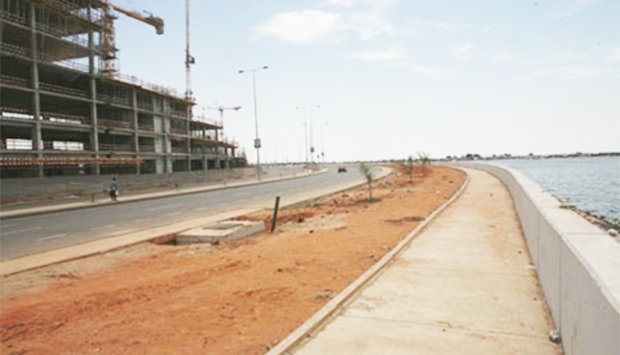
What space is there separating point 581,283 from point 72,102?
2010 inches

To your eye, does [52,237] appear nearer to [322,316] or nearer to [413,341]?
[322,316]

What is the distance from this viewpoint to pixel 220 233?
14.7m

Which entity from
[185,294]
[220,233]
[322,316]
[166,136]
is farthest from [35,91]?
[322,316]

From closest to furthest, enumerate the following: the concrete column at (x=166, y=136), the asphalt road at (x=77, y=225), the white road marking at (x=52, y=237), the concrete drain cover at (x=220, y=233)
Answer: the concrete drain cover at (x=220, y=233) → the asphalt road at (x=77, y=225) → the white road marking at (x=52, y=237) → the concrete column at (x=166, y=136)

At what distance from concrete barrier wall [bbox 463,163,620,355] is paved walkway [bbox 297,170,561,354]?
Result: 0.41 meters

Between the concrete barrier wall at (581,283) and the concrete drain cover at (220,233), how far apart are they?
968cm

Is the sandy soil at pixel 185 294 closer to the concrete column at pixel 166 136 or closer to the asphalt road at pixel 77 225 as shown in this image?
the asphalt road at pixel 77 225

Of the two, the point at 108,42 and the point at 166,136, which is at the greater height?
the point at 108,42

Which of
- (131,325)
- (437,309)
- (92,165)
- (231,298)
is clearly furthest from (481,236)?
(92,165)

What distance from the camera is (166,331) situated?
20.9 ft

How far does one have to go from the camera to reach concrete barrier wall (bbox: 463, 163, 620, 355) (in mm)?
3252

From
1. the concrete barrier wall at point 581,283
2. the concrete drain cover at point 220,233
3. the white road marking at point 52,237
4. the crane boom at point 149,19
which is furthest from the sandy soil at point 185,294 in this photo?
the crane boom at point 149,19

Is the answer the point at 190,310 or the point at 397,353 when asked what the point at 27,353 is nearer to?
the point at 190,310

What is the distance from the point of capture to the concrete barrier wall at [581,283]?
128 inches
